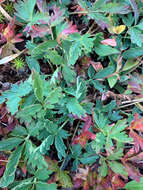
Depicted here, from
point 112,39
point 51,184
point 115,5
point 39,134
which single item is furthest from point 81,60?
point 51,184

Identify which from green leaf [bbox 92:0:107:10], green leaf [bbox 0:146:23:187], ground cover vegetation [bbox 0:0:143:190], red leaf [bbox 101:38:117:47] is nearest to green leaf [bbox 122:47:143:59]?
ground cover vegetation [bbox 0:0:143:190]

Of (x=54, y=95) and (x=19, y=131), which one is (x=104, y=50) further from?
(x=19, y=131)

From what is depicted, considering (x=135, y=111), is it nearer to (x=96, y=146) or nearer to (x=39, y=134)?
(x=96, y=146)

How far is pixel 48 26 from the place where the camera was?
1.30 m

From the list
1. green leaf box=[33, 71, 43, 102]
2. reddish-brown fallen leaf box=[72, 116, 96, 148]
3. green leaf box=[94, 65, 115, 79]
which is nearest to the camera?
green leaf box=[33, 71, 43, 102]

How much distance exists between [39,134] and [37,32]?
521 mm

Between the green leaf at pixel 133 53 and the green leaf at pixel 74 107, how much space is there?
0.44 metres

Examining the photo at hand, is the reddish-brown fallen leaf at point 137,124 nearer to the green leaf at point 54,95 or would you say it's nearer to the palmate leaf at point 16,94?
the green leaf at point 54,95

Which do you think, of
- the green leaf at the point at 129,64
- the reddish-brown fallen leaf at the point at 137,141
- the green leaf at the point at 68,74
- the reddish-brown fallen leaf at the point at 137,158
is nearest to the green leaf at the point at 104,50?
the green leaf at the point at 129,64

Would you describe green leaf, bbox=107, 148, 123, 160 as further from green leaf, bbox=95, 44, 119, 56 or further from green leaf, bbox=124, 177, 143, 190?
green leaf, bbox=95, 44, 119, 56

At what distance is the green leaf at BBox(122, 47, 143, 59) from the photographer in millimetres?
1420

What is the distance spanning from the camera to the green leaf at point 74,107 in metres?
1.17

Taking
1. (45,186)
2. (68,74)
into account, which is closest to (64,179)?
(45,186)

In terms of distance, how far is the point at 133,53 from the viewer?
1.43 metres
